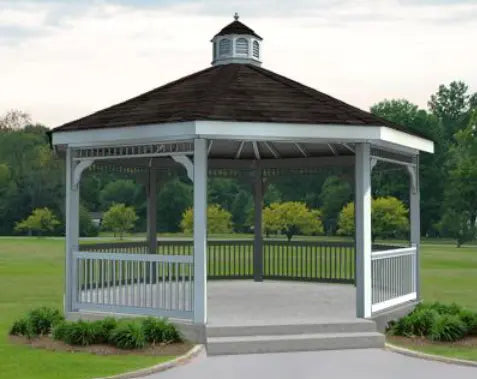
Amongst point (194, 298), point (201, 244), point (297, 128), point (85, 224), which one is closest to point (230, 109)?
point (297, 128)

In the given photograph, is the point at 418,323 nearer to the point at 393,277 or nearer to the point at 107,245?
the point at 393,277

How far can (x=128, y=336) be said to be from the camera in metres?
11.3

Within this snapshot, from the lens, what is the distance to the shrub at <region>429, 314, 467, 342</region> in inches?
484

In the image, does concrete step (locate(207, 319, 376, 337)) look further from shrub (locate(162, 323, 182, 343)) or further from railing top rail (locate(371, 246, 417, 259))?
railing top rail (locate(371, 246, 417, 259))

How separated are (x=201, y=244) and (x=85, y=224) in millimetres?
67440

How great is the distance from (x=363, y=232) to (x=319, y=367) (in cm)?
316

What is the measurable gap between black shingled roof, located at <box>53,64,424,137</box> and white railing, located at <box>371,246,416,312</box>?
2.47 metres

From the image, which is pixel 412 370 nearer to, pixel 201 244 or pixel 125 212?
pixel 201 244

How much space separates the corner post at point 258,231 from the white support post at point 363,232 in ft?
22.1

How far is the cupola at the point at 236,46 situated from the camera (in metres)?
16.5

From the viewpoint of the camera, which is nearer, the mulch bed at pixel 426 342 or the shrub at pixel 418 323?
the mulch bed at pixel 426 342

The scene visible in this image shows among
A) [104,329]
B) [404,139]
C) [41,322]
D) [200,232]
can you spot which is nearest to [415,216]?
[404,139]

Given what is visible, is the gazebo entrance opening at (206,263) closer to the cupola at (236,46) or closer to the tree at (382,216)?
the cupola at (236,46)

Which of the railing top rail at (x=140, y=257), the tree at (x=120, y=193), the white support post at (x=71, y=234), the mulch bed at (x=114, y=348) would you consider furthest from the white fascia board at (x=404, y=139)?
the tree at (x=120, y=193)
